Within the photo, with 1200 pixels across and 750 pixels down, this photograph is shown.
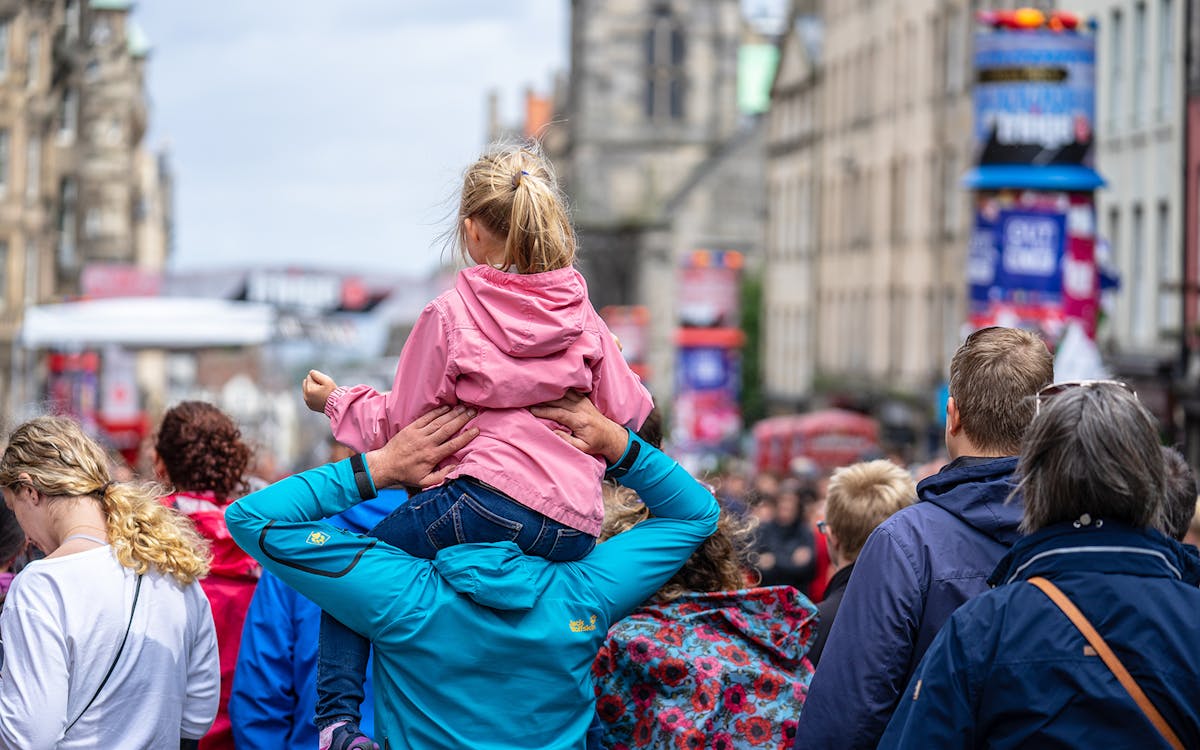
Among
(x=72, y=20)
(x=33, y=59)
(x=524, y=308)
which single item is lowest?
(x=524, y=308)

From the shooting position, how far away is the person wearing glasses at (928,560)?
448cm

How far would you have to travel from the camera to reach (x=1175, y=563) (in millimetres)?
4066

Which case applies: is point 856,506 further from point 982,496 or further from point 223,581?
point 223,581

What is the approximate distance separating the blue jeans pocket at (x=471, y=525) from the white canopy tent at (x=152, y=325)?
1883 centimetres

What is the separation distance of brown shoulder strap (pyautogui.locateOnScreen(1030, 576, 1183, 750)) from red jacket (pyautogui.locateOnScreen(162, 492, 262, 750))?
3.09m

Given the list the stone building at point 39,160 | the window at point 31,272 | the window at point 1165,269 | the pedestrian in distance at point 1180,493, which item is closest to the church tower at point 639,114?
Answer: the stone building at point 39,160

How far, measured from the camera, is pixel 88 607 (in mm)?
4969

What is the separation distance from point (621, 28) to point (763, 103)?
56.0 ft

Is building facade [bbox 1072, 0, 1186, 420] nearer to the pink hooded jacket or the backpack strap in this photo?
the backpack strap

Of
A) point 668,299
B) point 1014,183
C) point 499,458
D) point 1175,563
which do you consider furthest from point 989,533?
point 668,299

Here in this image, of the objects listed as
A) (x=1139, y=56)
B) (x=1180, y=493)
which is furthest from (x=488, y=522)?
(x=1139, y=56)

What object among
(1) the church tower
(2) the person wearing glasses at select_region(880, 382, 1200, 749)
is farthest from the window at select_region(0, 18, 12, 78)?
(2) the person wearing glasses at select_region(880, 382, 1200, 749)

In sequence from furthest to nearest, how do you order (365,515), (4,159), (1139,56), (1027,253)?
(4,159), (1139,56), (1027,253), (365,515)

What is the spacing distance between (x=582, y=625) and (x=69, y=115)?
54.4 metres
